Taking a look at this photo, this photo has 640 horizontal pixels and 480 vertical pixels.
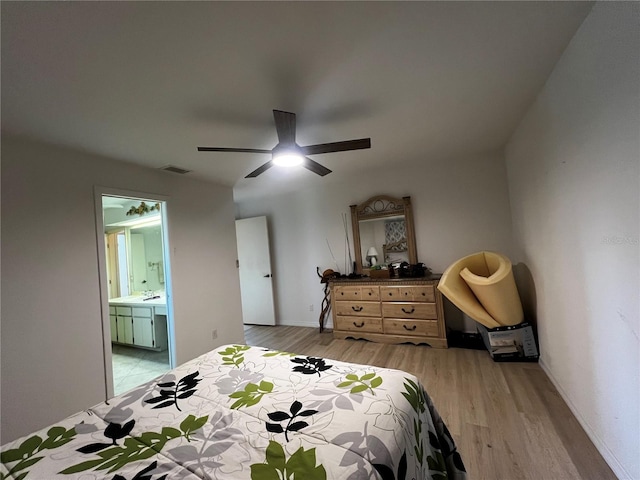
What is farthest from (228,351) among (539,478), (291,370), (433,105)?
(433,105)

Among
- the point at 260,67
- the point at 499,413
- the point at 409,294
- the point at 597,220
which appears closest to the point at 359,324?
the point at 409,294

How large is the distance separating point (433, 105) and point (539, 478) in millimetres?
2402

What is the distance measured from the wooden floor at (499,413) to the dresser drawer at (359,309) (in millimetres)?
458

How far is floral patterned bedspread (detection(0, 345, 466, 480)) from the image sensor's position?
0.81 meters

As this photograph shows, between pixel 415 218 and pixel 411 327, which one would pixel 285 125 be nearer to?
pixel 415 218

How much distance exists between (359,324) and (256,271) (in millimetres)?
2250

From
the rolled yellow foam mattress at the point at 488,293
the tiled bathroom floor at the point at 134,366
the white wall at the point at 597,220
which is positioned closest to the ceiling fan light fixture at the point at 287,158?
the white wall at the point at 597,220

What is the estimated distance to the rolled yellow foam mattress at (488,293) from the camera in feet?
8.00

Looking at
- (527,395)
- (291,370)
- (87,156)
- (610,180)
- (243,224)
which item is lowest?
(527,395)

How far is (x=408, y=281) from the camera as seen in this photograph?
3.21 m

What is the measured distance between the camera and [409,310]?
3203 mm

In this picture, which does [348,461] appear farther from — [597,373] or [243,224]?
[243,224]

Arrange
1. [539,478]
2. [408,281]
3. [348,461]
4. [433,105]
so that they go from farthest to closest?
[408,281], [433,105], [539,478], [348,461]

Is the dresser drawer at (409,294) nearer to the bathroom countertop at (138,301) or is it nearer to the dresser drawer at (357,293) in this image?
the dresser drawer at (357,293)
